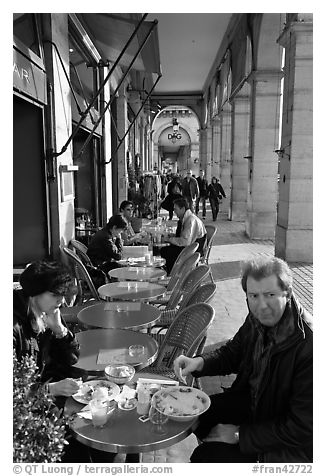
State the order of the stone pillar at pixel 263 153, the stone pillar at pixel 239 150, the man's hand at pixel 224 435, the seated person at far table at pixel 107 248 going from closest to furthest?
the man's hand at pixel 224 435, the seated person at far table at pixel 107 248, the stone pillar at pixel 263 153, the stone pillar at pixel 239 150

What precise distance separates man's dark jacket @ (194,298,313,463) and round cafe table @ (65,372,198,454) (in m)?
0.31

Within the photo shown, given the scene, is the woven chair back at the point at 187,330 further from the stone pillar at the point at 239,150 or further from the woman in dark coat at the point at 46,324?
the stone pillar at the point at 239,150

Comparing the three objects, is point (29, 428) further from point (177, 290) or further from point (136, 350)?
point (177, 290)

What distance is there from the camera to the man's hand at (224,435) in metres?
2.09

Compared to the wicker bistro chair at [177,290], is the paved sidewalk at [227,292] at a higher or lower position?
lower

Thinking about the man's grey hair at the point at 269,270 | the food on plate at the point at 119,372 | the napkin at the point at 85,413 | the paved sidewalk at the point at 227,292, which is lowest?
the paved sidewalk at the point at 227,292

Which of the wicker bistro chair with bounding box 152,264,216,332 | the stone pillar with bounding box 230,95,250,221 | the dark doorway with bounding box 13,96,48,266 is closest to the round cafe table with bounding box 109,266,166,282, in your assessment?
the wicker bistro chair with bounding box 152,264,216,332

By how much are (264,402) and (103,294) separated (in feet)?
7.36

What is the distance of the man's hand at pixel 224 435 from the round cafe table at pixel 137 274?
260 centimetres

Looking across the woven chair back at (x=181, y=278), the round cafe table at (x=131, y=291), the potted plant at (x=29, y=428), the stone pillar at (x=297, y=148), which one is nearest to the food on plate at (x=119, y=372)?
the potted plant at (x=29, y=428)

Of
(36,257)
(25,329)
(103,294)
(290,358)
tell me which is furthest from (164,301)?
(290,358)

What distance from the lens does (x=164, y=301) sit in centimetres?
468

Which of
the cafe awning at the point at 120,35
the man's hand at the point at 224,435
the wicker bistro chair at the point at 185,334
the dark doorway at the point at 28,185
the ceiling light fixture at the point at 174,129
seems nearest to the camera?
the man's hand at the point at 224,435

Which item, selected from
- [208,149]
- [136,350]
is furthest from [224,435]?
[208,149]
